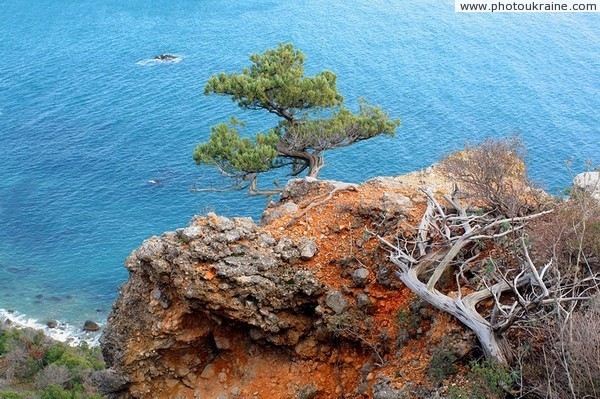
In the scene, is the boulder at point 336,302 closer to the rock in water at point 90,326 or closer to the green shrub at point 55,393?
the green shrub at point 55,393

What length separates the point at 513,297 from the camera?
14.8m

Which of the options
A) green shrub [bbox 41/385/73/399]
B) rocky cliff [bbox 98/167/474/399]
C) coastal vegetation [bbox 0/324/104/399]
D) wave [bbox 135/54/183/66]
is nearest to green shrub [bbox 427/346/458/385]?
rocky cliff [bbox 98/167/474/399]

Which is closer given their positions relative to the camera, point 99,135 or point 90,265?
point 90,265

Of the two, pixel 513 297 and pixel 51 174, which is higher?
pixel 513 297

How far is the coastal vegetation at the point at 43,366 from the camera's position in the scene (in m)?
40.3

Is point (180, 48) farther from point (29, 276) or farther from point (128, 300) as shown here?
point (128, 300)

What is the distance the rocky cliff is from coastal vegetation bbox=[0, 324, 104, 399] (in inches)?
902

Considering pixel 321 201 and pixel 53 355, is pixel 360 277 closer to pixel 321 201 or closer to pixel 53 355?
pixel 321 201

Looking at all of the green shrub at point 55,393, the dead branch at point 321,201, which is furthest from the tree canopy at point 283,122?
the green shrub at point 55,393

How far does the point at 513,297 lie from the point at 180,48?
285 feet

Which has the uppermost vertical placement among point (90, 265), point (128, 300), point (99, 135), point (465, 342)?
point (465, 342)

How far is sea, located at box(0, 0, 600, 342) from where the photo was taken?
5988 centimetres

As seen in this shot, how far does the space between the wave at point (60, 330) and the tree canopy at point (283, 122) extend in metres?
26.5

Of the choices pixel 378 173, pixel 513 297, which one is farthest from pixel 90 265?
pixel 513 297
